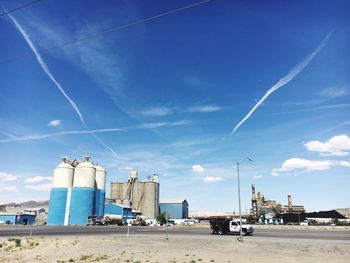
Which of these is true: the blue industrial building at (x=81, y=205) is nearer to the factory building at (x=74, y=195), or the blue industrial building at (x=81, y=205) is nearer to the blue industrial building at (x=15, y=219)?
the factory building at (x=74, y=195)

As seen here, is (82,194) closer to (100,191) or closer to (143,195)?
(100,191)

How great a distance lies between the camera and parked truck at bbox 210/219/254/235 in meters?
43.5

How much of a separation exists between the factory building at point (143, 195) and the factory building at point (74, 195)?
108 ft

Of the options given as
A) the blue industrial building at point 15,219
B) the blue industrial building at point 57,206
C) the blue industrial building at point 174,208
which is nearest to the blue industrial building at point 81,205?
the blue industrial building at point 57,206

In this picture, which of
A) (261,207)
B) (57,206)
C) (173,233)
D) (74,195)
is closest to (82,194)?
(74,195)

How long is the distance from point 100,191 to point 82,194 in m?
7.93

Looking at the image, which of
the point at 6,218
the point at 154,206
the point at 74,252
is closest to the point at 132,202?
the point at 154,206

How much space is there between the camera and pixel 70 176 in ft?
320

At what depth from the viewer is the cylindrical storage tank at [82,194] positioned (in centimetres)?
9151

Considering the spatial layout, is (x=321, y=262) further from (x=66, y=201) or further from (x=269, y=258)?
(x=66, y=201)

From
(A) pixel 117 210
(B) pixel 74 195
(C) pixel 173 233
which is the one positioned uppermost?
(B) pixel 74 195

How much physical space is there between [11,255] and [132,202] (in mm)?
109552

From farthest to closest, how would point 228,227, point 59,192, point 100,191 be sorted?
point 100,191, point 59,192, point 228,227

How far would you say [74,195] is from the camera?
9356 centimetres
